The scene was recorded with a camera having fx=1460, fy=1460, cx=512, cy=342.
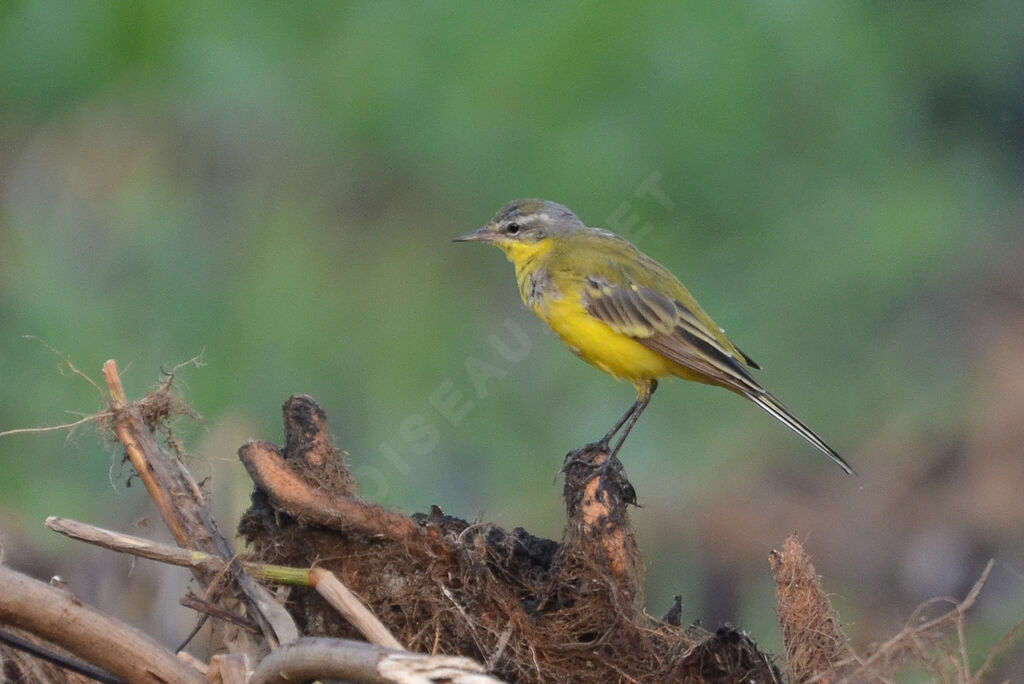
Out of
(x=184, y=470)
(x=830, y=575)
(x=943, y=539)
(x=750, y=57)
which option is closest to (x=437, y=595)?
(x=184, y=470)

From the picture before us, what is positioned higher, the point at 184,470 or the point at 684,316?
the point at 684,316

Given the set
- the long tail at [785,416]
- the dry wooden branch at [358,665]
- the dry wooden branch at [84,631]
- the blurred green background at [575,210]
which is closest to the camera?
the dry wooden branch at [358,665]

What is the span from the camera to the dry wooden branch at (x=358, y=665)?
2.13 meters

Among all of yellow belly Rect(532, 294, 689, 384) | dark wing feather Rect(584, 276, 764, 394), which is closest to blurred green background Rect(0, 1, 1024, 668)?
yellow belly Rect(532, 294, 689, 384)

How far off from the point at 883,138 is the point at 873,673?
3851 millimetres

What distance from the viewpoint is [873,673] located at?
2795mm

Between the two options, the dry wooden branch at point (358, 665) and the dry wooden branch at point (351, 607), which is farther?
the dry wooden branch at point (351, 607)

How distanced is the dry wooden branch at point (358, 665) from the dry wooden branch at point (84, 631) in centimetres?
16

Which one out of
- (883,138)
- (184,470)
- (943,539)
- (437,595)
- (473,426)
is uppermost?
(883,138)

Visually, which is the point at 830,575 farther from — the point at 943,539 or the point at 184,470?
the point at 184,470

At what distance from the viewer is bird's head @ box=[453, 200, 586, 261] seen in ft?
17.3

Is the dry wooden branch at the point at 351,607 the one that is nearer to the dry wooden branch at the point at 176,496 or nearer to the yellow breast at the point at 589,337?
the dry wooden branch at the point at 176,496

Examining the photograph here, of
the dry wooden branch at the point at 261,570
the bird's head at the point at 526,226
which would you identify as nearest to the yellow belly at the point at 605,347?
the bird's head at the point at 526,226

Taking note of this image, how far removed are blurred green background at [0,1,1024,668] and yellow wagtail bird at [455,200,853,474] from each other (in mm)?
634
